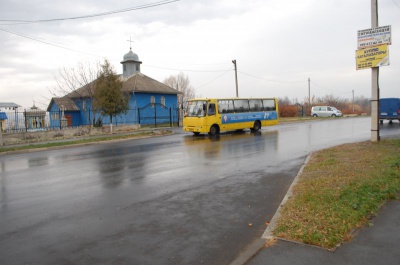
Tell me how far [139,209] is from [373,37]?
11673 mm

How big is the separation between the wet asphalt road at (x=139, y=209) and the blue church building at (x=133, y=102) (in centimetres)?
2578

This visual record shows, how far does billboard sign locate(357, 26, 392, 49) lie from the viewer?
12.3 m

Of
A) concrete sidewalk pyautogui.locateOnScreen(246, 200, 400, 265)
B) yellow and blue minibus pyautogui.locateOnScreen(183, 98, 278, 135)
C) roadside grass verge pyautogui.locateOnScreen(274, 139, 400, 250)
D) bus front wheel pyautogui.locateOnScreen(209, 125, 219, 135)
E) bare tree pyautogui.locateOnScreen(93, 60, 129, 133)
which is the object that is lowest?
concrete sidewalk pyautogui.locateOnScreen(246, 200, 400, 265)

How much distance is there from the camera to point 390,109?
101 ft

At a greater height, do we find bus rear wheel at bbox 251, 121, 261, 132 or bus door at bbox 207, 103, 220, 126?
bus door at bbox 207, 103, 220, 126

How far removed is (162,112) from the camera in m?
39.3

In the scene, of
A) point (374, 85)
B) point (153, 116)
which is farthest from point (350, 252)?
point (153, 116)

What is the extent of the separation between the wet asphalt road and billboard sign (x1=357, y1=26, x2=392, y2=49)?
6.20 metres

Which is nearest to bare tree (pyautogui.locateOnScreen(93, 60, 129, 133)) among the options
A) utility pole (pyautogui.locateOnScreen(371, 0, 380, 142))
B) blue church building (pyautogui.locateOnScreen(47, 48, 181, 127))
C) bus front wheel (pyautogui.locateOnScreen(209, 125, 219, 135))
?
bus front wheel (pyautogui.locateOnScreen(209, 125, 219, 135))

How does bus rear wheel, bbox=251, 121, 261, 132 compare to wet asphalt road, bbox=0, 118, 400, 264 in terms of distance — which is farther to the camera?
bus rear wheel, bbox=251, 121, 261, 132

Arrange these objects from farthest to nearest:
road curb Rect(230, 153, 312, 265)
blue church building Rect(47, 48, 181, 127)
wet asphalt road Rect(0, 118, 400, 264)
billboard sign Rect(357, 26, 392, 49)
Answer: blue church building Rect(47, 48, 181, 127) → billboard sign Rect(357, 26, 392, 49) → wet asphalt road Rect(0, 118, 400, 264) → road curb Rect(230, 153, 312, 265)

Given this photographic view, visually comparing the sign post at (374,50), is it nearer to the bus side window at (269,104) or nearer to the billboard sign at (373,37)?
the billboard sign at (373,37)

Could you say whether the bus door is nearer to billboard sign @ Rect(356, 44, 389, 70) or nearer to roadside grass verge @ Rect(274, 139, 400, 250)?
billboard sign @ Rect(356, 44, 389, 70)

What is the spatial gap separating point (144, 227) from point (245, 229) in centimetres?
155
